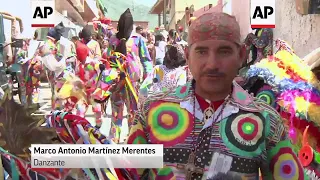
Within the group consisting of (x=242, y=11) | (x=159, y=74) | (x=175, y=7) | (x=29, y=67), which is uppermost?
(x=175, y=7)

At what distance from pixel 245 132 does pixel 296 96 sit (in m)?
1.15

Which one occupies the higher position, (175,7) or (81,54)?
(175,7)

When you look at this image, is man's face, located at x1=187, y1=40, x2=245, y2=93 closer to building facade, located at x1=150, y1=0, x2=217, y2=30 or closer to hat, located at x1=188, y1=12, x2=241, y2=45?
hat, located at x1=188, y1=12, x2=241, y2=45

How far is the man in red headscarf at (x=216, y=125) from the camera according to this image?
1257 millimetres

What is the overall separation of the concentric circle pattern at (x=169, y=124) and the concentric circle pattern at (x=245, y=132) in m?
0.10

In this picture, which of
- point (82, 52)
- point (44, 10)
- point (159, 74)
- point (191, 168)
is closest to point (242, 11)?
point (159, 74)

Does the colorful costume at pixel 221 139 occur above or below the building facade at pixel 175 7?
below

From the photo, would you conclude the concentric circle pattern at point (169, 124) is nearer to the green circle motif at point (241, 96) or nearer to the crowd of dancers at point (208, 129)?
the crowd of dancers at point (208, 129)

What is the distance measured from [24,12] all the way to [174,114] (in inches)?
146

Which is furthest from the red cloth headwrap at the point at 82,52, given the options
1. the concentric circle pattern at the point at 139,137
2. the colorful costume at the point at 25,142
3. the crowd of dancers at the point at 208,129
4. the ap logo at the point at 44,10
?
the concentric circle pattern at the point at 139,137

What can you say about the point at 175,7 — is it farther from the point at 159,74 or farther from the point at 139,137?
the point at 139,137

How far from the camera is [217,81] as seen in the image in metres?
1.27

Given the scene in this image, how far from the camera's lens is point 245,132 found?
1.26 meters

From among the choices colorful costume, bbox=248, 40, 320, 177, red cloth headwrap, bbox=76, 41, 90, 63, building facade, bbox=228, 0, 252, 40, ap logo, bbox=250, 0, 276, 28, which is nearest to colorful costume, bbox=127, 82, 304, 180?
colorful costume, bbox=248, 40, 320, 177
